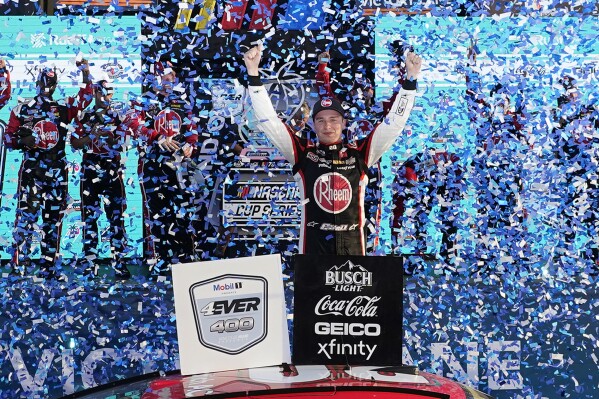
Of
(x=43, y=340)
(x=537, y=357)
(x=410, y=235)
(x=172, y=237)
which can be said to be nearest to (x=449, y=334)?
(x=537, y=357)

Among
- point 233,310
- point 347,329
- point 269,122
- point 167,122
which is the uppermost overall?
point 167,122

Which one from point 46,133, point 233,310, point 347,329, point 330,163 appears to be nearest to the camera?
point 233,310

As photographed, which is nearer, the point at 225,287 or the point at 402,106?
the point at 225,287

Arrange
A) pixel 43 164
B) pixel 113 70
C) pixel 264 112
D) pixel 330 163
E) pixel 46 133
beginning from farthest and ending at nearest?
1. pixel 46 133
2. pixel 43 164
3. pixel 113 70
4. pixel 330 163
5. pixel 264 112

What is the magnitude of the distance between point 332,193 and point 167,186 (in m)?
2.22

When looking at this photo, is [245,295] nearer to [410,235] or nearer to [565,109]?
[410,235]

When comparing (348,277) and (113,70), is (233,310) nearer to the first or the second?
(348,277)

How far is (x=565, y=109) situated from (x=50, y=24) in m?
4.57

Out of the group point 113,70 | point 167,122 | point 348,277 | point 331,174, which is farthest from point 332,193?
point 113,70

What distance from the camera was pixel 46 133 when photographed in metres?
7.68

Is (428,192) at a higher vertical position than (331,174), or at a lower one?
lower

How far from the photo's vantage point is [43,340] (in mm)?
6230

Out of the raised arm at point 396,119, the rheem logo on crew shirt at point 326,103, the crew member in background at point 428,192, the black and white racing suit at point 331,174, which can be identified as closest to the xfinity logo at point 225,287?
the black and white racing suit at point 331,174

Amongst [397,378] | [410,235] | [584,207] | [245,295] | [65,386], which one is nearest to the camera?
[397,378]
